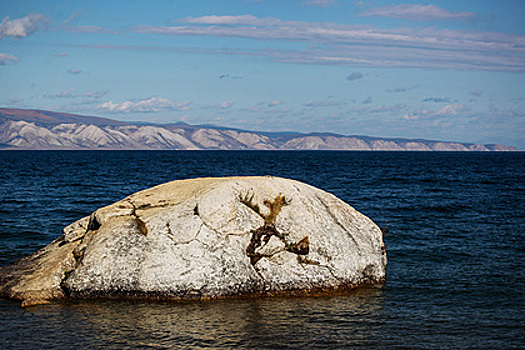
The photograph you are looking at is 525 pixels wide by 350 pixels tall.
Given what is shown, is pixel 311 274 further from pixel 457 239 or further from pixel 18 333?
pixel 457 239

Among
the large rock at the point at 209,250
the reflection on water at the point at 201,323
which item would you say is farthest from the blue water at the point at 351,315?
the large rock at the point at 209,250

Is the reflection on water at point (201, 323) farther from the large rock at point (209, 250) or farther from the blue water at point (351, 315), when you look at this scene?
the large rock at point (209, 250)

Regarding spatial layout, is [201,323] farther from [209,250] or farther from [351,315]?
[351,315]

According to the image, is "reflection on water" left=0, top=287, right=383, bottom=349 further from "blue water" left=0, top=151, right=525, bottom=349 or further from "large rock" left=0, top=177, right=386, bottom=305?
"large rock" left=0, top=177, right=386, bottom=305

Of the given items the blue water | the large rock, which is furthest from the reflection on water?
the large rock

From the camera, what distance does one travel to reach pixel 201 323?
1074cm

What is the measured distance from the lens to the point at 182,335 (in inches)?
397

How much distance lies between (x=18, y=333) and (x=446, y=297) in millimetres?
10189

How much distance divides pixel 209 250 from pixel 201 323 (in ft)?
7.34

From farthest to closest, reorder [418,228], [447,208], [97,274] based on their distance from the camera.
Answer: [447,208] < [418,228] < [97,274]

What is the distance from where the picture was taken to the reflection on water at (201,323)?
9.77 m

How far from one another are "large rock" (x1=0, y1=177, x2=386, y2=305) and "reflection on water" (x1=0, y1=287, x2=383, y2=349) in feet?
1.59

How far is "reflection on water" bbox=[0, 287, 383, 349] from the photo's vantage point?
9.77 metres

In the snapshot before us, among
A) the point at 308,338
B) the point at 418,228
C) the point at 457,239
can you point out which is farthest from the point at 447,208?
the point at 308,338
